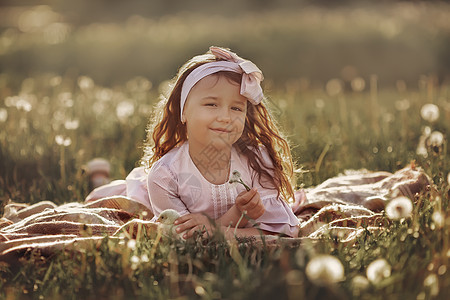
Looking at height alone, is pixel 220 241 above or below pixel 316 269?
below

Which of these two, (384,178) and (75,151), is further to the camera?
(75,151)

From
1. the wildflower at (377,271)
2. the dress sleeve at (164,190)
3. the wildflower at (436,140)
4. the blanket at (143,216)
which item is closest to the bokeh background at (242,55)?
the wildflower at (436,140)

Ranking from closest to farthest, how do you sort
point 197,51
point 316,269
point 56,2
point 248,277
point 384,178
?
point 316,269 → point 248,277 → point 384,178 → point 197,51 → point 56,2

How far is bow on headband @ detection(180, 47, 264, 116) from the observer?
3550 mm

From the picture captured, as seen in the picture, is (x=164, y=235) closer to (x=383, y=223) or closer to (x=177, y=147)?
(x=177, y=147)

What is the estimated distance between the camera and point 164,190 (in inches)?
144

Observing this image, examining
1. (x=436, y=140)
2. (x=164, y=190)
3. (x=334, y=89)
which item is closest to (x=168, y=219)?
(x=164, y=190)

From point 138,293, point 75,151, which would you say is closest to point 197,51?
point 75,151

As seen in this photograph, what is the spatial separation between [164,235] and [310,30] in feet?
52.5

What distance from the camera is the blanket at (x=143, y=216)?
2.97 meters

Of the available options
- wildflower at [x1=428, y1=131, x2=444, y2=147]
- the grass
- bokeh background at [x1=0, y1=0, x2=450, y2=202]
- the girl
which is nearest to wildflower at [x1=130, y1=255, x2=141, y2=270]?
the grass

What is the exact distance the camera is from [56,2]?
148 ft

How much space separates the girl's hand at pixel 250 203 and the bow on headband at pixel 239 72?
62 centimetres

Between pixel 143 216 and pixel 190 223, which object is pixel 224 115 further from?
pixel 143 216
